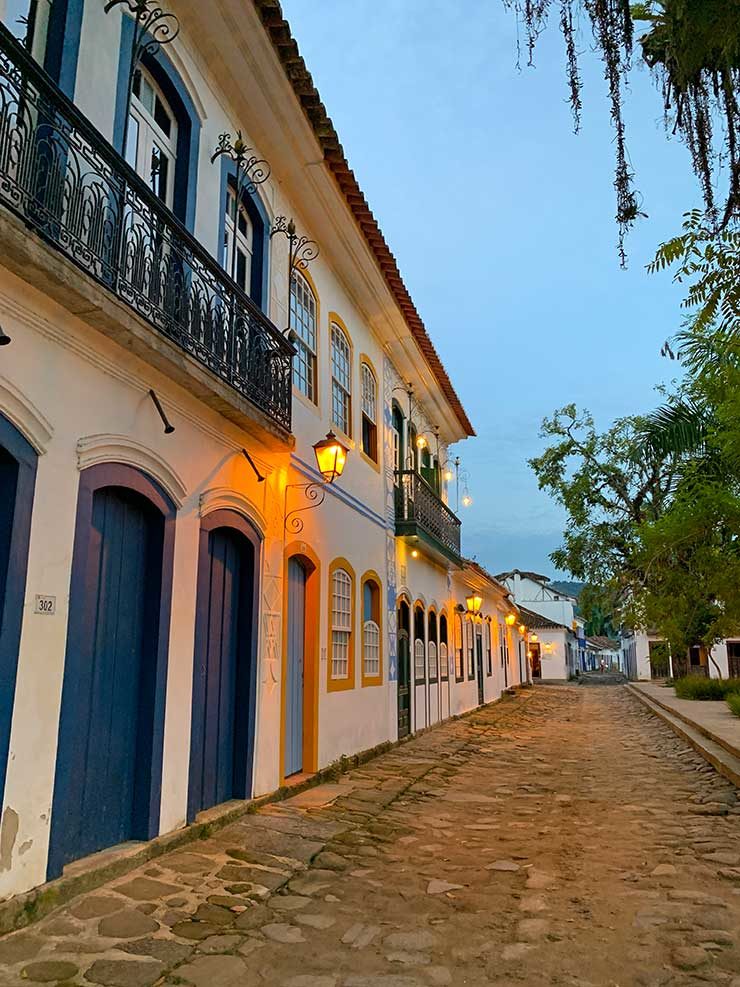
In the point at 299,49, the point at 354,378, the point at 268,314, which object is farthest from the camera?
the point at 354,378

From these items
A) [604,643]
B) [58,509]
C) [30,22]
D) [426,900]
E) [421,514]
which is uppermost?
[30,22]

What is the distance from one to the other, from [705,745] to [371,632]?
203 inches

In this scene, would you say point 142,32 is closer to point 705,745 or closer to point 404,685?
point 404,685

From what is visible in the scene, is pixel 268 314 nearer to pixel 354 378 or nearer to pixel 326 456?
pixel 326 456

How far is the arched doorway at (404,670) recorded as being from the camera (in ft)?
39.2

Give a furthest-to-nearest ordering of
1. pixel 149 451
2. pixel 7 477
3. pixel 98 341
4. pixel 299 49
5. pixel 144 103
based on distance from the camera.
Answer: pixel 299 49, pixel 144 103, pixel 149 451, pixel 98 341, pixel 7 477

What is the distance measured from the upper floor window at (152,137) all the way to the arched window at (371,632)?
604 centimetres

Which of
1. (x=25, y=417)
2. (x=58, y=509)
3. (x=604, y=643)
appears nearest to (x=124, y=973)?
(x=58, y=509)

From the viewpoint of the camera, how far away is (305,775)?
7891mm

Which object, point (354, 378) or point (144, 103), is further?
point (354, 378)

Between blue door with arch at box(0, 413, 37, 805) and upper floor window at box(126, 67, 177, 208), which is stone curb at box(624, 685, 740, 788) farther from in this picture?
upper floor window at box(126, 67, 177, 208)

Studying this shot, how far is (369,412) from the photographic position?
1131 centimetres

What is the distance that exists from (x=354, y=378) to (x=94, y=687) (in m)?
6.66

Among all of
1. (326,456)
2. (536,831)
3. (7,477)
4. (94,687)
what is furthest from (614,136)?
(536,831)
